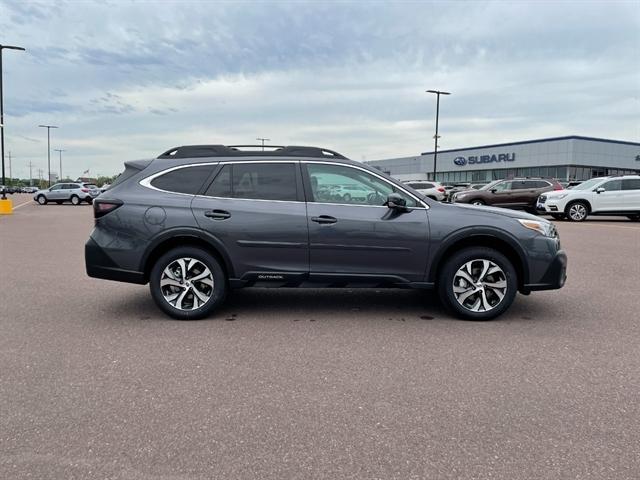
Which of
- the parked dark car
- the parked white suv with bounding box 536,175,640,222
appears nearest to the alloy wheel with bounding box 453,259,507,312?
the parked white suv with bounding box 536,175,640,222

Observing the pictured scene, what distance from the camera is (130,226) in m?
4.92

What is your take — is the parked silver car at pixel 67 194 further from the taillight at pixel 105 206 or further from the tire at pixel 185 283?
the tire at pixel 185 283

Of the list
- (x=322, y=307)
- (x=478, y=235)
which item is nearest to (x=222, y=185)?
(x=322, y=307)

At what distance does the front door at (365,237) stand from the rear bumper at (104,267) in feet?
6.03

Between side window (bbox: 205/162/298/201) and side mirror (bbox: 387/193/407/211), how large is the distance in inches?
38.2

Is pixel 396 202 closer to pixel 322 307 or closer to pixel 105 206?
pixel 322 307

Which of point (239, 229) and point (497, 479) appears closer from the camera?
point (497, 479)

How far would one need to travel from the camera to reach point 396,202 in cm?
487

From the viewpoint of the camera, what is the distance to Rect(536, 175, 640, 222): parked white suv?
17.9m

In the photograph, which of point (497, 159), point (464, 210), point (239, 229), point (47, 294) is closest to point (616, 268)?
point (464, 210)

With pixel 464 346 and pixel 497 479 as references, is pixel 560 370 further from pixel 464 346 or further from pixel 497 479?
pixel 497 479

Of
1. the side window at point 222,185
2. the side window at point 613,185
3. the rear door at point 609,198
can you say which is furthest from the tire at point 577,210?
the side window at point 222,185

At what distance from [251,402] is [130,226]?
8.47ft

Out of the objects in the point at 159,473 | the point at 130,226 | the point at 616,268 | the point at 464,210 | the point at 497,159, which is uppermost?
the point at 497,159
